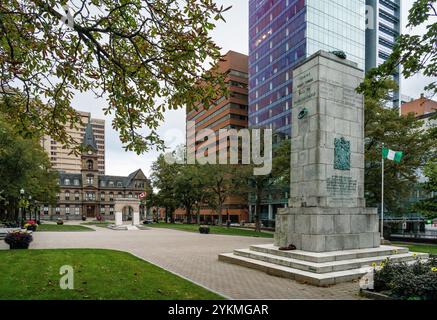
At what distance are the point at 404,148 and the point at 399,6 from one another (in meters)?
77.2

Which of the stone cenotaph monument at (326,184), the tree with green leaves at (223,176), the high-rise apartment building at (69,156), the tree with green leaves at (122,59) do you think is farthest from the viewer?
the high-rise apartment building at (69,156)

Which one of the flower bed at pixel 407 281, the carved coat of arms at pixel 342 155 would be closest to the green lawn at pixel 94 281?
the flower bed at pixel 407 281

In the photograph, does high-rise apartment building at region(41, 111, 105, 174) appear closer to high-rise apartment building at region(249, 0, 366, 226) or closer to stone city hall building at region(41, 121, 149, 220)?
stone city hall building at region(41, 121, 149, 220)

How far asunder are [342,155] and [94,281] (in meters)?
11.2

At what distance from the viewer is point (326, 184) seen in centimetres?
1391

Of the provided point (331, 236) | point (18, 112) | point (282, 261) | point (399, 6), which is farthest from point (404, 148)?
point (399, 6)

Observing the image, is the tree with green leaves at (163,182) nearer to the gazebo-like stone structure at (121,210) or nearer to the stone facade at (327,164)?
the gazebo-like stone structure at (121,210)

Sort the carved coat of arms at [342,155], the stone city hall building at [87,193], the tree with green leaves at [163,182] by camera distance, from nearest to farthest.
A: the carved coat of arms at [342,155]
the tree with green leaves at [163,182]
the stone city hall building at [87,193]

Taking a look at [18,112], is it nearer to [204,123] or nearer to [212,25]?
[212,25]

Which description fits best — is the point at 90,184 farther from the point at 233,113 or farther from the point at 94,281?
the point at 94,281

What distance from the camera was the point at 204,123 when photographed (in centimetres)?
10656

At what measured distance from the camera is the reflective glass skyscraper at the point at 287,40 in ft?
224

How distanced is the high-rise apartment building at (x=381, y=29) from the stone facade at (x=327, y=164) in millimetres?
72296

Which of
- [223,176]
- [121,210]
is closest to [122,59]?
[223,176]
